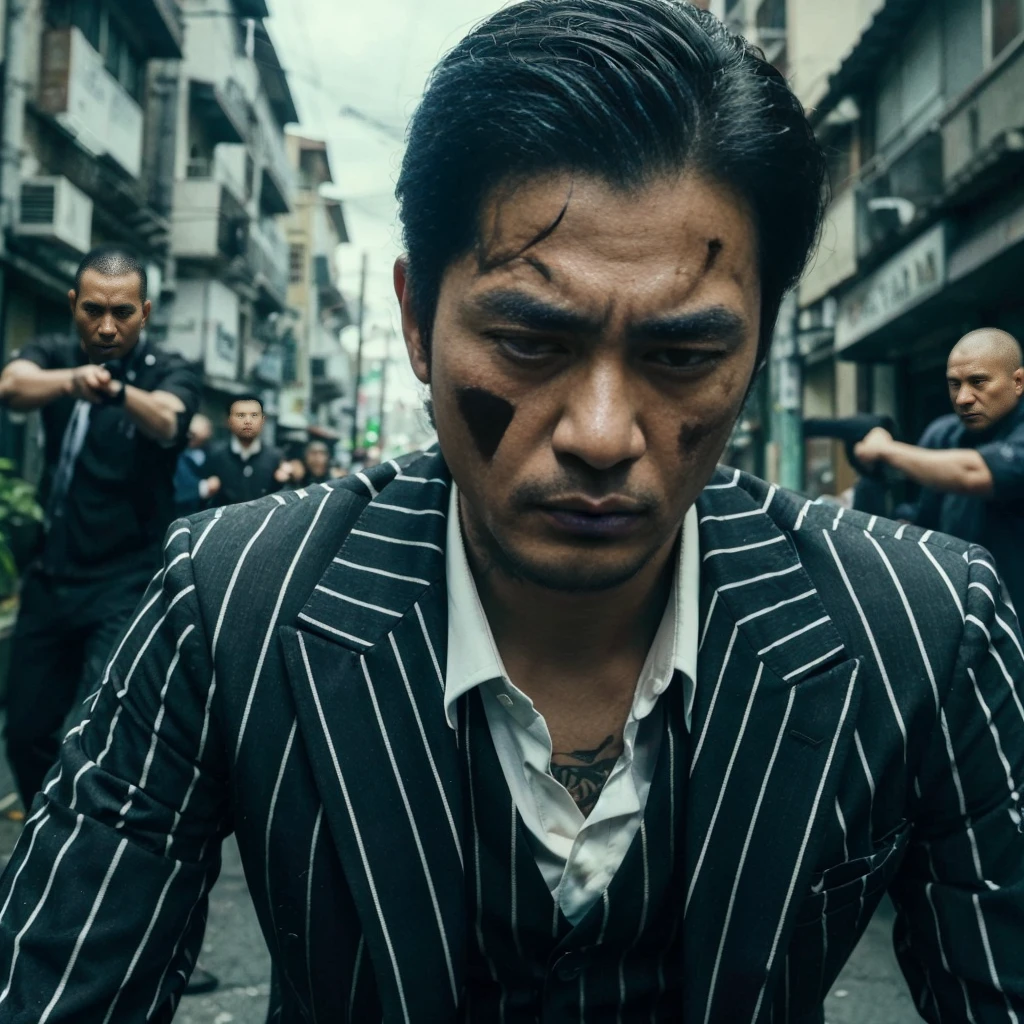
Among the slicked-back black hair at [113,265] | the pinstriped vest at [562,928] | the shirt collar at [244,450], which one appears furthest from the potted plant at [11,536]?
the pinstriped vest at [562,928]

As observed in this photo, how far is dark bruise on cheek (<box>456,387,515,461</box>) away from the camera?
54.8 inches

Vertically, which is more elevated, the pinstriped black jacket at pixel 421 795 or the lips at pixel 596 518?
the lips at pixel 596 518

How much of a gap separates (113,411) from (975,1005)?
3.04m

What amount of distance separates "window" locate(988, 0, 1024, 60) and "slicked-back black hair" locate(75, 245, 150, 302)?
401 inches

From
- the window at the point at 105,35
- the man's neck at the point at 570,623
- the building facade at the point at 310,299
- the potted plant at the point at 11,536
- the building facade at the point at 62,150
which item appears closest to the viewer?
the man's neck at the point at 570,623

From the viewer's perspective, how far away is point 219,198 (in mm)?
22469

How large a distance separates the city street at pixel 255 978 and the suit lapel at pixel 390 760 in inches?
72.8

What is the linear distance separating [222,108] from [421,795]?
951 inches

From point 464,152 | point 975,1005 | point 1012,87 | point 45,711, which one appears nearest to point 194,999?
point 45,711

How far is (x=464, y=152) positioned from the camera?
1414 millimetres

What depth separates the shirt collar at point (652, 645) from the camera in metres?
1.48

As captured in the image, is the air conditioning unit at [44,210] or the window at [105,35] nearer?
the air conditioning unit at [44,210]

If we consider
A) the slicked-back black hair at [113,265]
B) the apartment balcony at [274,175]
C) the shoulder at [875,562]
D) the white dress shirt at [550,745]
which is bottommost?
the white dress shirt at [550,745]

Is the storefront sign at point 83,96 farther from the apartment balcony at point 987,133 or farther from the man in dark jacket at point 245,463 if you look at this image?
the apartment balcony at point 987,133
